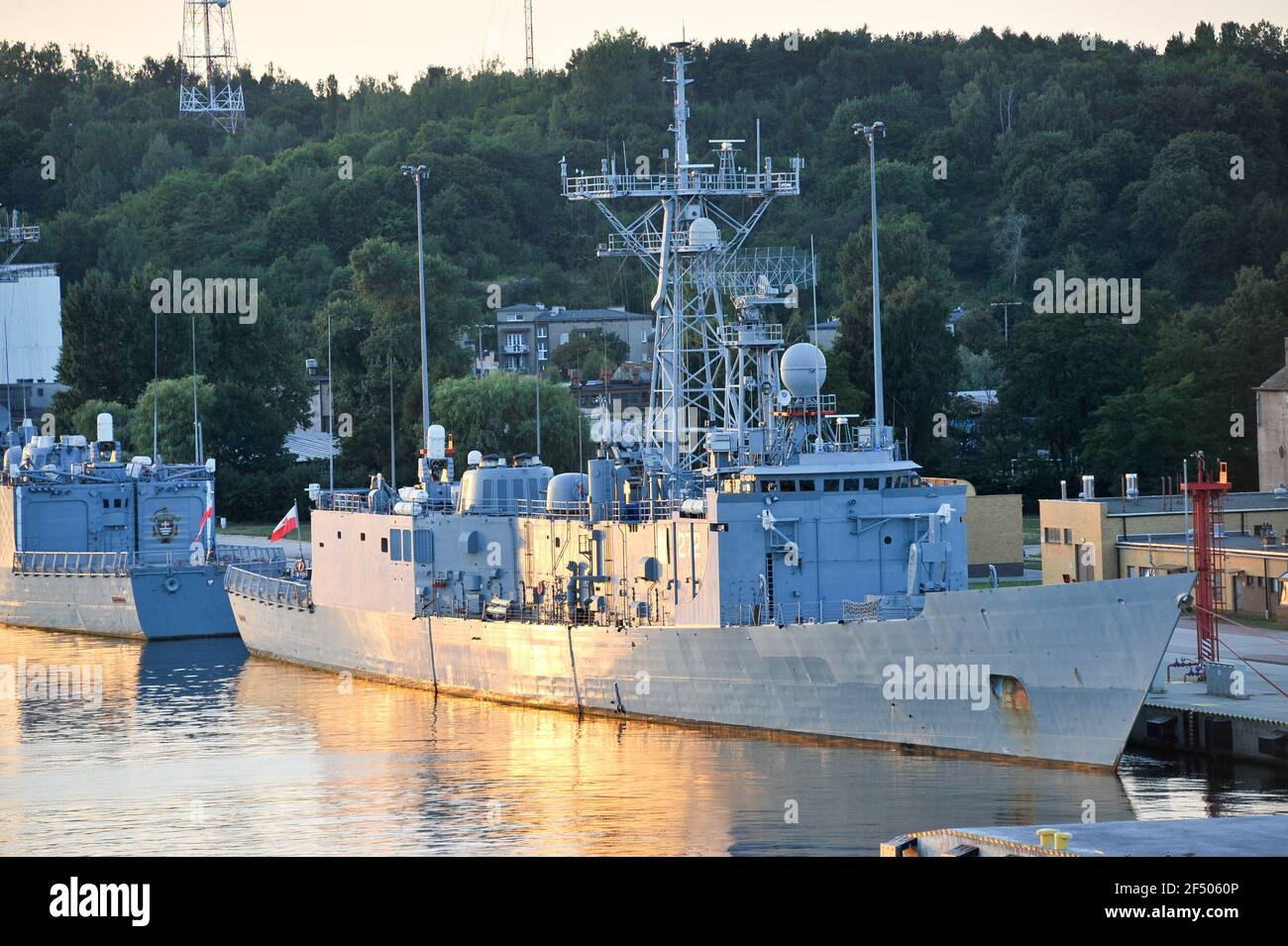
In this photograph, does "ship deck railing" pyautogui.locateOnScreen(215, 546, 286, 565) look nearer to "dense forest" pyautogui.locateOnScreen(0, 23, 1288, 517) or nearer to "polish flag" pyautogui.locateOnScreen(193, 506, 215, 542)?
"polish flag" pyautogui.locateOnScreen(193, 506, 215, 542)

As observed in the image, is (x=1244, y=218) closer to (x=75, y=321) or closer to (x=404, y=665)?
(x=75, y=321)

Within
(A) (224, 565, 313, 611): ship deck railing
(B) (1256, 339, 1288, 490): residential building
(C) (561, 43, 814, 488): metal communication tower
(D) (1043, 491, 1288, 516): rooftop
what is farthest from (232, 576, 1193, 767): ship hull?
(B) (1256, 339, 1288, 490): residential building

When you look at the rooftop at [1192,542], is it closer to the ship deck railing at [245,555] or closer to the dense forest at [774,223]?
the dense forest at [774,223]

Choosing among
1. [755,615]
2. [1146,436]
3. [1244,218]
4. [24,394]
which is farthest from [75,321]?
[755,615]

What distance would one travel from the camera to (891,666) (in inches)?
1356

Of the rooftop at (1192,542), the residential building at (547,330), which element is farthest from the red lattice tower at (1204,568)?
the residential building at (547,330)

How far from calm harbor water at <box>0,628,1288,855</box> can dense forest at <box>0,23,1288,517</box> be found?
3419 centimetres

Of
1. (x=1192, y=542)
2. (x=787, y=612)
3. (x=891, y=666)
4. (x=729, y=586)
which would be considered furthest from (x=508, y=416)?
(x=891, y=666)

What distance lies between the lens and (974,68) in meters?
129

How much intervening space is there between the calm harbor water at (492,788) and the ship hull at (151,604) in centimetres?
1488

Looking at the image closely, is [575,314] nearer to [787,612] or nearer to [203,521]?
[203,521]

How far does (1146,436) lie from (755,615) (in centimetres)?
3548

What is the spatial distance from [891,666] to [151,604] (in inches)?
1151

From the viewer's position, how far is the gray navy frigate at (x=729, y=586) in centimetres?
3284
